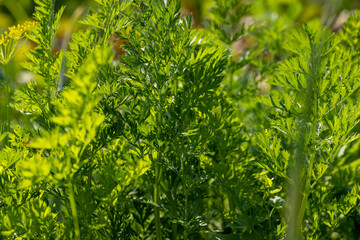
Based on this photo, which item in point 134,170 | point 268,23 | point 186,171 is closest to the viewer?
point 134,170

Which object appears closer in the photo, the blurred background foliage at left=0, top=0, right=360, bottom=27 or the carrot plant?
the carrot plant

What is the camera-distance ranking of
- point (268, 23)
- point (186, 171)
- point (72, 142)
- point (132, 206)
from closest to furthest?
point (72, 142)
point (186, 171)
point (132, 206)
point (268, 23)

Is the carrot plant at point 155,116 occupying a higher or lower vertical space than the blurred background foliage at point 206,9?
lower

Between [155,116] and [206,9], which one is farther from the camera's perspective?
[206,9]

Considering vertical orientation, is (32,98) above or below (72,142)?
above

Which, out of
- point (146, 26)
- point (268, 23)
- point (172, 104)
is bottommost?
point (172, 104)

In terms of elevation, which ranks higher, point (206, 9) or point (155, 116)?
point (206, 9)

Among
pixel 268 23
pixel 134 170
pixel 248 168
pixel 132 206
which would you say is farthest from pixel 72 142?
pixel 268 23

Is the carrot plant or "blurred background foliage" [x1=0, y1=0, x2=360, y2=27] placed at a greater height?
"blurred background foliage" [x1=0, y1=0, x2=360, y2=27]

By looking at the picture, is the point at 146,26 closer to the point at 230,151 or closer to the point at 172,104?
the point at 172,104

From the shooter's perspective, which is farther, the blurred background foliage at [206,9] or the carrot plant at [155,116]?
the blurred background foliage at [206,9]

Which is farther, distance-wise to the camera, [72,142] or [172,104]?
[172,104]

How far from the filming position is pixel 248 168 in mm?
957

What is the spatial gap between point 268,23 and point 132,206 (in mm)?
828
